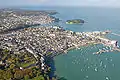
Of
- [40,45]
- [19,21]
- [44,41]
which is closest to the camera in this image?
[40,45]

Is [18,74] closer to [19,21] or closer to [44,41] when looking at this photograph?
[44,41]

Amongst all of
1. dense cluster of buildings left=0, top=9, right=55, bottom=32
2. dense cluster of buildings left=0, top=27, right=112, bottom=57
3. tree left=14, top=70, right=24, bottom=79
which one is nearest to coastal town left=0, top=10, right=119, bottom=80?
dense cluster of buildings left=0, top=27, right=112, bottom=57

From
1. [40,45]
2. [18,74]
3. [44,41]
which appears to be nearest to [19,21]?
[44,41]

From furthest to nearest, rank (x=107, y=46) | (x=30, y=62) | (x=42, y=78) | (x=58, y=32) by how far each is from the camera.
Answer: (x=58, y=32), (x=107, y=46), (x=30, y=62), (x=42, y=78)

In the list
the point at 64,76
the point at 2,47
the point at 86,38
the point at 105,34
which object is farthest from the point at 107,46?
the point at 2,47

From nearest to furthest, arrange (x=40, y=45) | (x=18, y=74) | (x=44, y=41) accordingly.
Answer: (x=18, y=74) → (x=40, y=45) → (x=44, y=41)

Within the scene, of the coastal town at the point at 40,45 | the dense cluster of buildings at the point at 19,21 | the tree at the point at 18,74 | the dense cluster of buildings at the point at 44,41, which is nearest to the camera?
the tree at the point at 18,74

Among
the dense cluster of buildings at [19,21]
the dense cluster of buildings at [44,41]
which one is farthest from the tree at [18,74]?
the dense cluster of buildings at [19,21]

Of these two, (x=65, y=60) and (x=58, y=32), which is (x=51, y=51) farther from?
(x=58, y=32)

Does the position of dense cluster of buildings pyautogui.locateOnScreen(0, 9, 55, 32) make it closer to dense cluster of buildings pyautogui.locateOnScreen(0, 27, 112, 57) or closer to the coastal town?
the coastal town

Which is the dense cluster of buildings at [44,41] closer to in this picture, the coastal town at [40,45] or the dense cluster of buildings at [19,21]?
the coastal town at [40,45]

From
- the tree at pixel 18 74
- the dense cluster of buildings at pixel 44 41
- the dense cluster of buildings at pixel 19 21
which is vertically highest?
the tree at pixel 18 74
